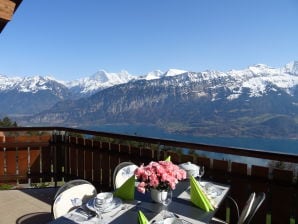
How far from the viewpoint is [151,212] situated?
6.95 ft

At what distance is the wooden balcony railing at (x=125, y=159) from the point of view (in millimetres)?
3018

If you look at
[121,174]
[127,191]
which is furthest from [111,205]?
[121,174]

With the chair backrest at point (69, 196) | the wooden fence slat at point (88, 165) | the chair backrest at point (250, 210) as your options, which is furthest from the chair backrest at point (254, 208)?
the wooden fence slat at point (88, 165)

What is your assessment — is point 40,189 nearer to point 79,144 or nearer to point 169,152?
point 79,144

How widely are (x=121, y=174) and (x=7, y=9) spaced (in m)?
2.71

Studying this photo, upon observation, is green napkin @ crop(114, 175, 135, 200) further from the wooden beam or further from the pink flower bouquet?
the wooden beam

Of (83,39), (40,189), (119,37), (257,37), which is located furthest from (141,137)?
(257,37)

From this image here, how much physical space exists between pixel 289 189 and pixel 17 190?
13.7 ft

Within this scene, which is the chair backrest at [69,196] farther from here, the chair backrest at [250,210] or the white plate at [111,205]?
the chair backrest at [250,210]

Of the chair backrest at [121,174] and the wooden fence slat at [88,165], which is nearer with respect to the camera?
the chair backrest at [121,174]

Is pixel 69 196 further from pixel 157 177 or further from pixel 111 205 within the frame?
pixel 157 177

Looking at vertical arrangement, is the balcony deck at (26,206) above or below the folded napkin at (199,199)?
below

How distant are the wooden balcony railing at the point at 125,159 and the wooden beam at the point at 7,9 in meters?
1.87

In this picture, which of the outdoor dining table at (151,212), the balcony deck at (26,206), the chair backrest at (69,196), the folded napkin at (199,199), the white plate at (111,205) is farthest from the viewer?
the balcony deck at (26,206)
